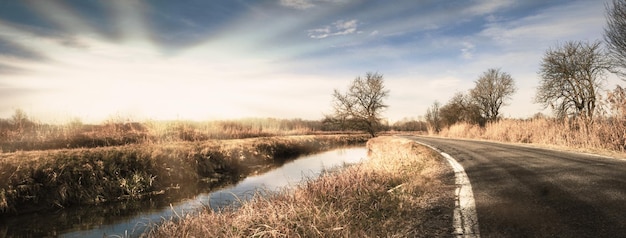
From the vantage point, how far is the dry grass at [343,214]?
4.06 metres

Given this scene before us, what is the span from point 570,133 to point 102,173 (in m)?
18.3

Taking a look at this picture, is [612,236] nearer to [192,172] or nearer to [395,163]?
[395,163]

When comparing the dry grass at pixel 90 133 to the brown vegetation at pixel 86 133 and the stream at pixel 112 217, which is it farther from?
the stream at pixel 112 217

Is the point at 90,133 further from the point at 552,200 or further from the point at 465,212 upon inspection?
the point at 552,200

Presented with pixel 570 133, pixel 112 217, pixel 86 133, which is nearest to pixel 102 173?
pixel 112 217

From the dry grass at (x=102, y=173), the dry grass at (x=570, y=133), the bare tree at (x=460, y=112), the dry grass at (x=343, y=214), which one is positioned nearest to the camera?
the dry grass at (x=343, y=214)

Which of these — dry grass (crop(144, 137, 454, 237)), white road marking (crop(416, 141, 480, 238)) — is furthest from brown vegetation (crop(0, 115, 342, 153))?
white road marking (crop(416, 141, 480, 238))

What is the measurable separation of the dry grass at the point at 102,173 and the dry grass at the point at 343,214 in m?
6.68

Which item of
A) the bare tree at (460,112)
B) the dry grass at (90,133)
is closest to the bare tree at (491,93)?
the bare tree at (460,112)

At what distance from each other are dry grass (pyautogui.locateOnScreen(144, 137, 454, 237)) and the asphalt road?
52cm

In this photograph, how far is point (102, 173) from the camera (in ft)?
36.6

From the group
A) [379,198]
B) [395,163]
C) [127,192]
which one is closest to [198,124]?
[127,192]

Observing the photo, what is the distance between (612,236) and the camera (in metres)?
3.13

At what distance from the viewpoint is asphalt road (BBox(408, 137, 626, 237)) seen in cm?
349
